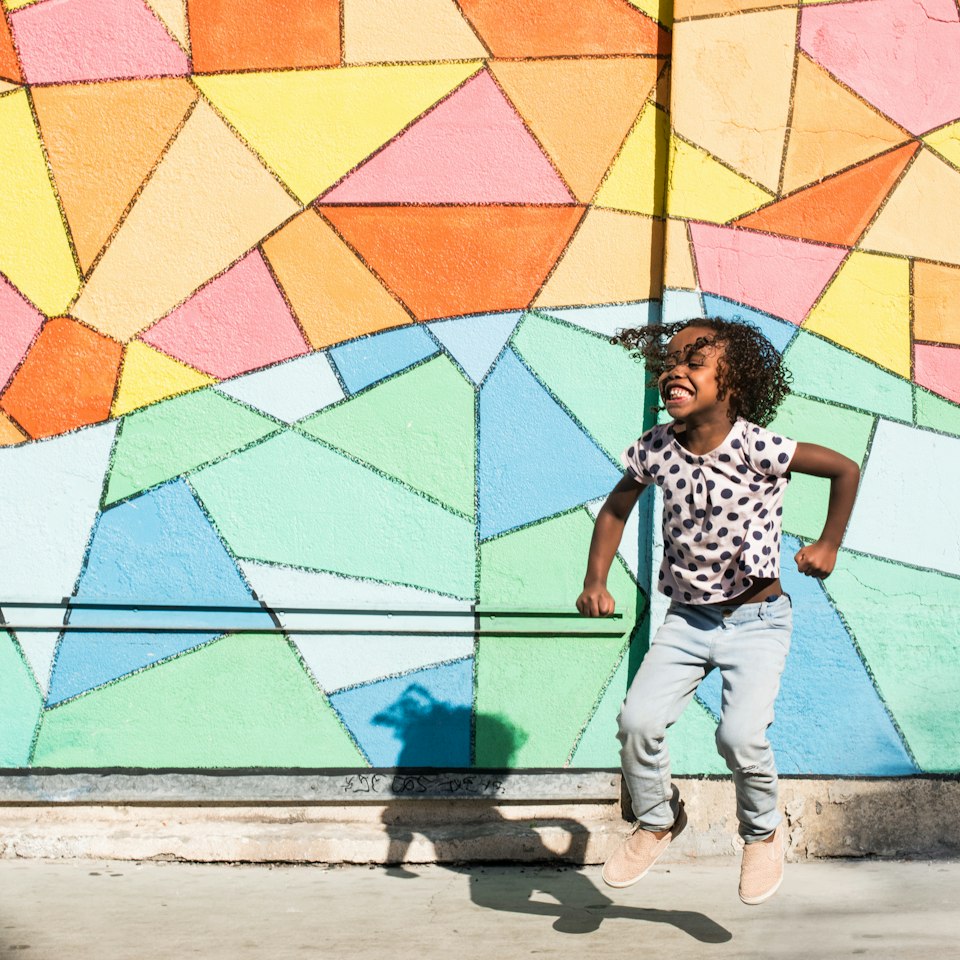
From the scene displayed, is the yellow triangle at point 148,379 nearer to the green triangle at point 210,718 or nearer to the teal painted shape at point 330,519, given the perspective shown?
the teal painted shape at point 330,519

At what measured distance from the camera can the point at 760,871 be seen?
3232 mm

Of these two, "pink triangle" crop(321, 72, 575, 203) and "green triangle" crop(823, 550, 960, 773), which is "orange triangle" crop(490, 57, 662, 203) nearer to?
"pink triangle" crop(321, 72, 575, 203)

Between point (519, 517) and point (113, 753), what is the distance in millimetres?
1577

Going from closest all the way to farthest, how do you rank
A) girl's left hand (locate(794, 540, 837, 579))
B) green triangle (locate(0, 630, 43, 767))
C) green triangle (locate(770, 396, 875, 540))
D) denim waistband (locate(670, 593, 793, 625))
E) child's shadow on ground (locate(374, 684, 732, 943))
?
girl's left hand (locate(794, 540, 837, 579)) < denim waistband (locate(670, 593, 793, 625)) < child's shadow on ground (locate(374, 684, 732, 943)) < green triangle (locate(0, 630, 43, 767)) < green triangle (locate(770, 396, 875, 540))

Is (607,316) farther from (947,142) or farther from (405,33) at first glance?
(947,142)

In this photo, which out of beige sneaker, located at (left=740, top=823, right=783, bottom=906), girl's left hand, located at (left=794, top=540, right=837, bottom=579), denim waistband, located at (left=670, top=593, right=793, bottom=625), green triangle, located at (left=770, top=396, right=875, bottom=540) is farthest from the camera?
green triangle, located at (left=770, top=396, right=875, bottom=540)

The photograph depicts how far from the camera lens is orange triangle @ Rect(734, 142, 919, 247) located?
434 centimetres

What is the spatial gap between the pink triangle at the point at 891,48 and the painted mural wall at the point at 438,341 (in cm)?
1

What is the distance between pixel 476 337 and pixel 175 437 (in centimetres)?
108

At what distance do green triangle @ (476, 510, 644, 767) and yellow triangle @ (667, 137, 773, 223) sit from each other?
113 cm

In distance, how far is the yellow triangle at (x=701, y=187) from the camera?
4289 mm

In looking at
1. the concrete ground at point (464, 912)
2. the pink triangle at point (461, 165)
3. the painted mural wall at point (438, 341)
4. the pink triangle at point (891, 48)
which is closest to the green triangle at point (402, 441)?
the painted mural wall at point (438, 341)

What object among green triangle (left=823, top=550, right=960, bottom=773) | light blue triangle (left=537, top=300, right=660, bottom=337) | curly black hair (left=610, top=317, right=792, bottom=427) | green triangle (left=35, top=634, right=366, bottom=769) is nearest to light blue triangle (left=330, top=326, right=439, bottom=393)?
light blue triangle (left=537, top=300, right=660, bottom=337)

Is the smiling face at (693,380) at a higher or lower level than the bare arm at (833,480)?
higher
